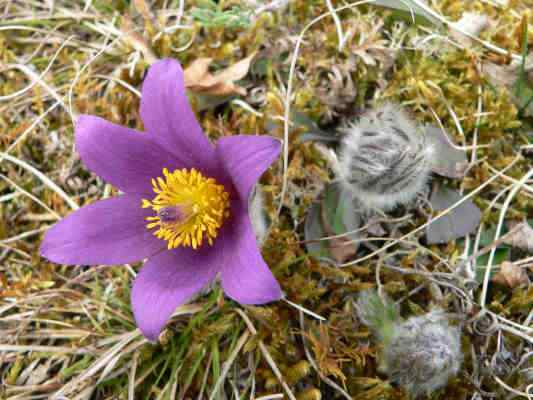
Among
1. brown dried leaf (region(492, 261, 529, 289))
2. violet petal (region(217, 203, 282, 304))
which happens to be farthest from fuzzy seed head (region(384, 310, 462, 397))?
violet petal (region(217, 203, 282, 304))

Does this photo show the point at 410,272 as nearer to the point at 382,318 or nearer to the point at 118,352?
the point at 382,318

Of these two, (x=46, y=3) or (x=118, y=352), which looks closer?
(x=118, y=352)

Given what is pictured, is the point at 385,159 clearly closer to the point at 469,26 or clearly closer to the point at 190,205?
the point at 190,205

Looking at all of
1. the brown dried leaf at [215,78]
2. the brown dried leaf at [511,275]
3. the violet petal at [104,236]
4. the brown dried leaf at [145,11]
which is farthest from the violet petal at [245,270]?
the brown dried leaf at [145,11]

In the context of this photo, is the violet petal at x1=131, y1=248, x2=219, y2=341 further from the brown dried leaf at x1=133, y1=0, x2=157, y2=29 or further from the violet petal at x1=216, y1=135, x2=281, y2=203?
the brown dried leaf at x1=133, y1=0, x2=157, y2=29

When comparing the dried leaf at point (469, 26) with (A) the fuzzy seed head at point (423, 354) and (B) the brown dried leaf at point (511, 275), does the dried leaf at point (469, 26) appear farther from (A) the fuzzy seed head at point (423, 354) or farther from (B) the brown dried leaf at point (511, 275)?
(A) the fuzzy seed head at point (423, 354)

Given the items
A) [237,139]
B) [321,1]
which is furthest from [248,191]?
[321,1]
